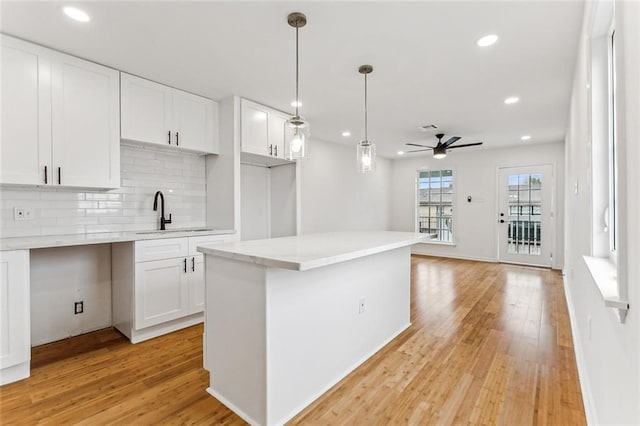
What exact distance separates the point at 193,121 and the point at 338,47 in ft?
6.32

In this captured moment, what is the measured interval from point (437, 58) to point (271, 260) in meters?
2.37

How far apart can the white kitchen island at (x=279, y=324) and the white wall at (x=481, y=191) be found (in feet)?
17.8

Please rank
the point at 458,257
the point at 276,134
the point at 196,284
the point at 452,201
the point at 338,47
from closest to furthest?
the point at 338,47, the point at 196,284, the point at 276,134, the point at 458,257, the point at 452,201

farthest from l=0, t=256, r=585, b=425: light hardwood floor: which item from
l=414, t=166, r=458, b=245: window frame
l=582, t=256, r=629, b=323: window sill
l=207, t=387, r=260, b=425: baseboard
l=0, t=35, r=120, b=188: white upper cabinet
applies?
l=414, t=166, r=458, b=245: window frame

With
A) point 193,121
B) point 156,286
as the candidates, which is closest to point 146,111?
point 193,121

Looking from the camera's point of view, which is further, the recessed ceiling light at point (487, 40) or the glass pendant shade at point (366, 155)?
the glass pendant shade at point (366, 155)

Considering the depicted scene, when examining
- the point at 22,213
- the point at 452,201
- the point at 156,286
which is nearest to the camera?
the point at 22,213

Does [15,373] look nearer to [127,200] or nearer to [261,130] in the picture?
[127,200]

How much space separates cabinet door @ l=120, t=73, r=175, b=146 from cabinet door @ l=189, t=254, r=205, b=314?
4.32 ft

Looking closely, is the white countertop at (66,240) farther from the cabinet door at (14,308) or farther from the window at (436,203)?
the window at (436,203)

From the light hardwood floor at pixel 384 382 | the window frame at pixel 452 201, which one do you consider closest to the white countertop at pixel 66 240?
the light hardwood floor at pixel 384 382

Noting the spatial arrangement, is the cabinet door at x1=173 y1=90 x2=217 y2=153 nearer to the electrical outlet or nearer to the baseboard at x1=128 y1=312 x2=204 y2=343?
the electrical outlet

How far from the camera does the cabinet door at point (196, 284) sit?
10.4ft

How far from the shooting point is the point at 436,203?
296 inches
